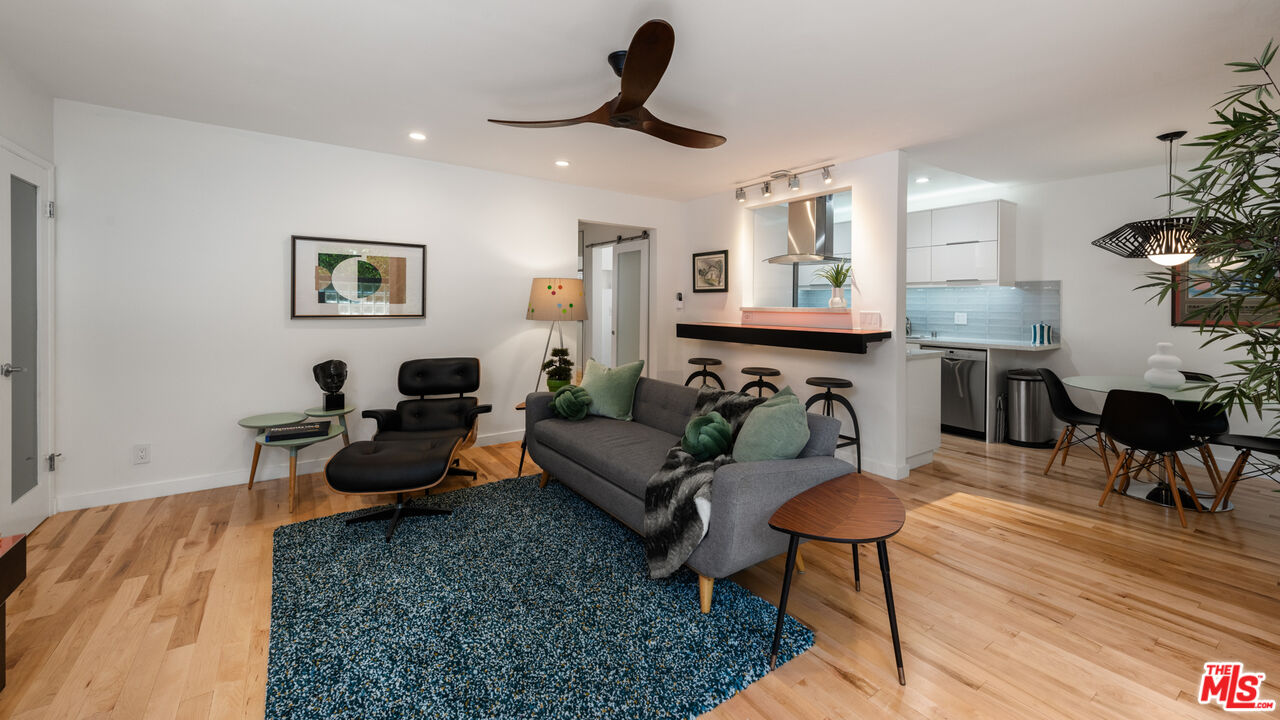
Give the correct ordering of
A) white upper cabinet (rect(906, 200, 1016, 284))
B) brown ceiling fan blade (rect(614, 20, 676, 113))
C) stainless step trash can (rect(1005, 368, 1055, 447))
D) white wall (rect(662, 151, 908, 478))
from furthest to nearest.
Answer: white upper cabinet (rect(906, 200, 1016, 284)) → stainless step trash can (rect(1005, 368, 1055, 447)) → white wall (rect(662, 151, 908, 478)) → brown ceiling fan blade (rect(614, 20, 676, 113))

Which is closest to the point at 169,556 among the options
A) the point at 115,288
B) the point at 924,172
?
the point at 115,288

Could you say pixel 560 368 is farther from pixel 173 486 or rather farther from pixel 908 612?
pixel 908 612

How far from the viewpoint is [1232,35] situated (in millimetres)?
2330

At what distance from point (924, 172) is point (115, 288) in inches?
239

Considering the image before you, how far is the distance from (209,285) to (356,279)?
0.89 m

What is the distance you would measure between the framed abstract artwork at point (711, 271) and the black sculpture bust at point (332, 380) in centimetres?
348

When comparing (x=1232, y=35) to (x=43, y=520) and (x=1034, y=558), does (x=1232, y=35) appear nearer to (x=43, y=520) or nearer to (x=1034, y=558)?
(x=1034, y=558)

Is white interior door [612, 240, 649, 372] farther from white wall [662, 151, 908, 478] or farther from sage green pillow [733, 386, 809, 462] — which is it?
sage green pillow [733, 386, 809, 462]

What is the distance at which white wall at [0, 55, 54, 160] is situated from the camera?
2676 mm

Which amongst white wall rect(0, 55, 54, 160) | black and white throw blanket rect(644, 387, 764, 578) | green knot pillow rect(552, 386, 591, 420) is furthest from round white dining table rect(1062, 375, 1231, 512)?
white wall rect(0, 55, 54, 160)

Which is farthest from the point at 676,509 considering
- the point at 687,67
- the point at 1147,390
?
the point at 1147,390

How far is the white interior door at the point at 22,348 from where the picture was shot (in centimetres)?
272

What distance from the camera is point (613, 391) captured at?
12.4 feet

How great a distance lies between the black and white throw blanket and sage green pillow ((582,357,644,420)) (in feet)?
3.79
